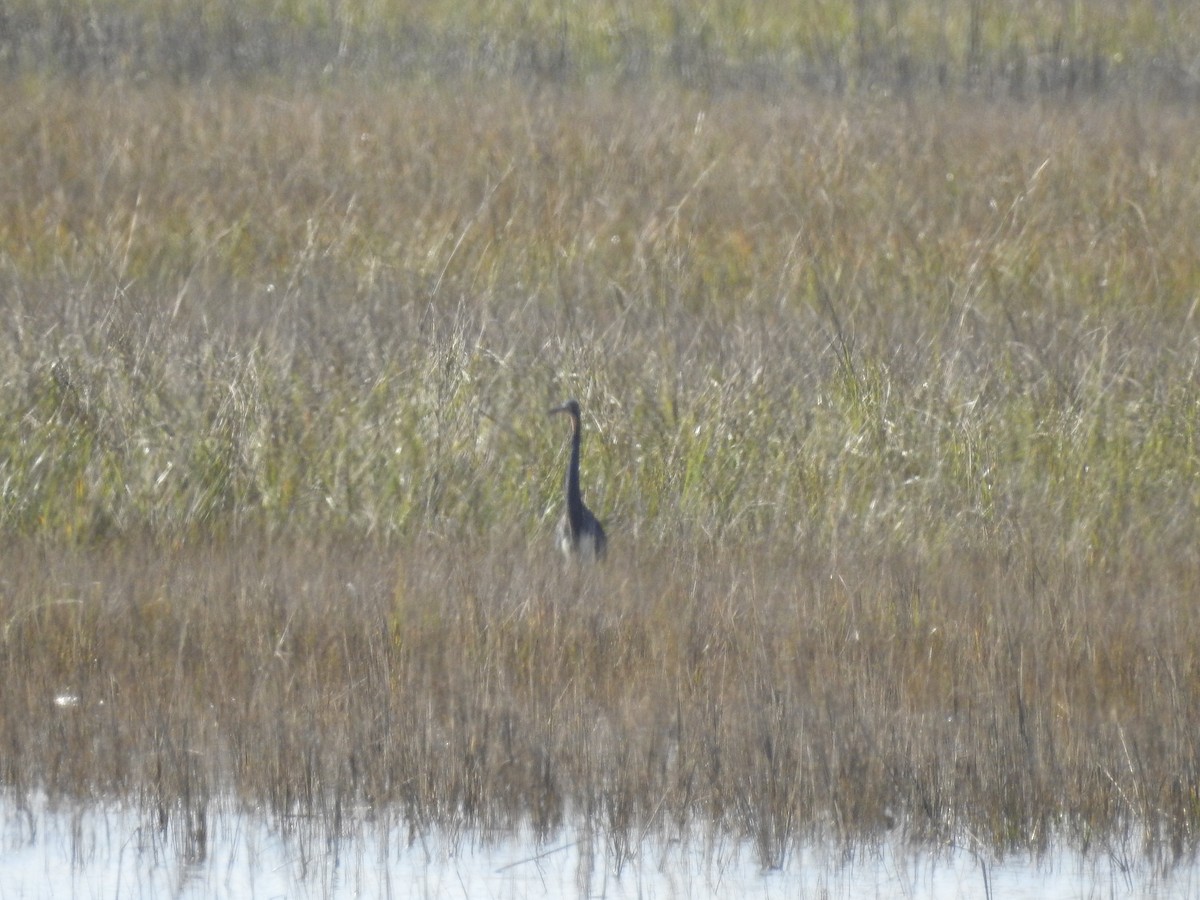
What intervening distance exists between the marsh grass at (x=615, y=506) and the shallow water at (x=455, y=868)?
57mm

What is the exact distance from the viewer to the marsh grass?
12.8 ft

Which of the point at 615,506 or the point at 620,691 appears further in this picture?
the point at 615,506

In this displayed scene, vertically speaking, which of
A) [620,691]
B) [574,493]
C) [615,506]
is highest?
[574,493]

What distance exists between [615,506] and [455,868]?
2.75 meters

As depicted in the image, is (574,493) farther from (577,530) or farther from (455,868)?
(455,868)

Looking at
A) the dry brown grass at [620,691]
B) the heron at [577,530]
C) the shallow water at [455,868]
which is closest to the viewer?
the shallow water at [455,868]

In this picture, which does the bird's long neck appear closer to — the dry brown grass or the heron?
the heron

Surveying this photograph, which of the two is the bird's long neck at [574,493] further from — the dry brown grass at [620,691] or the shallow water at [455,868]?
the shallow water at [455,868]

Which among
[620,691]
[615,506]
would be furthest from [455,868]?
[615,506]

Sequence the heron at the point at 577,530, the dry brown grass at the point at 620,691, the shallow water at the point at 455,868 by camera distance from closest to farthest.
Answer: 1. the shallow water at the point at 455,868
2. the dry brown grass at the point at 620,691
3. the heron at the point at 577,530

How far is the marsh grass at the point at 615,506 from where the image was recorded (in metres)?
3.90

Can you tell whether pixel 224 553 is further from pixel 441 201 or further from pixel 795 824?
pixel 441 201

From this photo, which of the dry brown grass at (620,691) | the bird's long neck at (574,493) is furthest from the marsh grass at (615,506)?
the bird's long neck at (574,493)

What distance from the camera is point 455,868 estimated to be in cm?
365
